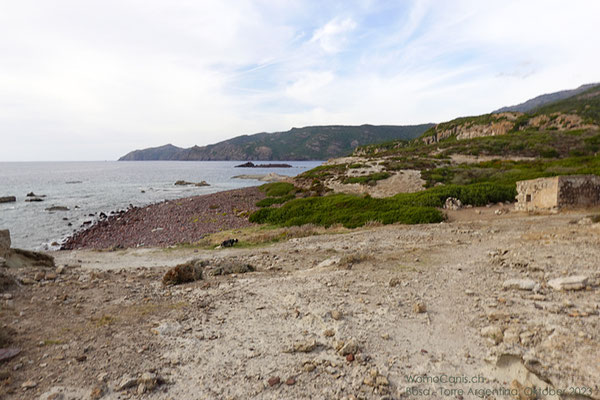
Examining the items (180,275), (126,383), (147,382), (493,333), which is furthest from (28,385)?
(493,333)

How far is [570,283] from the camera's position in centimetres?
668

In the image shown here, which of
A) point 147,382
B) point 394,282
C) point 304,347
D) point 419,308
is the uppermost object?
point 147,382

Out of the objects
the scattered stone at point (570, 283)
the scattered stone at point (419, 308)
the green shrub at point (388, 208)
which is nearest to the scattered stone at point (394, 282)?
the scattered stone at point (419, 308)

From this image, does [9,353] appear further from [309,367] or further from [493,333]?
[493,333]

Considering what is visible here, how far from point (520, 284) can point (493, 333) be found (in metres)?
2.46

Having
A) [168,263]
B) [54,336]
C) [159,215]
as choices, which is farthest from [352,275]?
[159,215]

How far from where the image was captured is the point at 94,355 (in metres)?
5.16

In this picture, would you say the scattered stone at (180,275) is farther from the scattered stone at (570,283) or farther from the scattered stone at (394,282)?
the scattered stone at (570,283)

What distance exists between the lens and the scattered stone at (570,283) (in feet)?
21.7

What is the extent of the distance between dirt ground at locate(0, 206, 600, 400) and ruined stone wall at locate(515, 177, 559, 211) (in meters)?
8.39

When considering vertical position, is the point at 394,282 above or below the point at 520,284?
below

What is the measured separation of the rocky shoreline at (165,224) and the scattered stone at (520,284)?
1816 centimetres

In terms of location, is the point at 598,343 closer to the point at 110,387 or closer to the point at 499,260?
the point at 499,260

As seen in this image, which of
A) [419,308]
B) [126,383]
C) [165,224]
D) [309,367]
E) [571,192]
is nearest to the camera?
[126,383]
